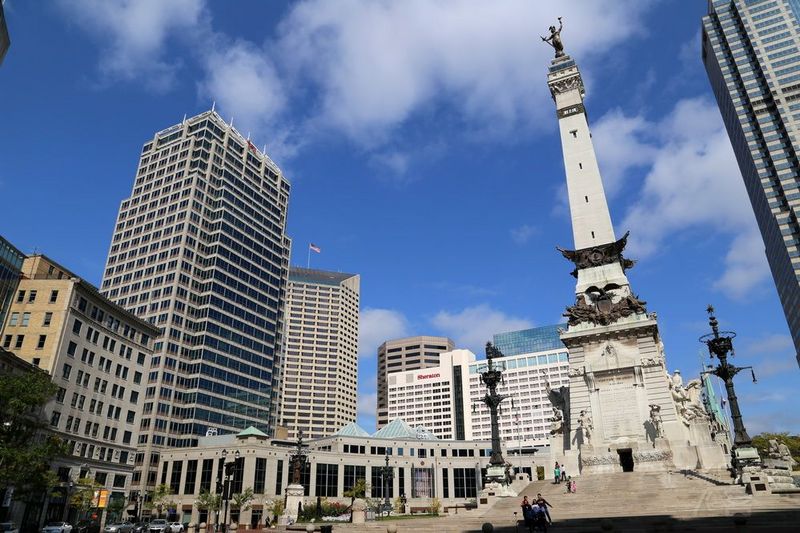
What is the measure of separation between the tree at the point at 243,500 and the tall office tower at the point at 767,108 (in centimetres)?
Result: 10477

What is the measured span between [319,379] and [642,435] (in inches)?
6108

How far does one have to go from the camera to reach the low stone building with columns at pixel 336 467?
74.2 metres

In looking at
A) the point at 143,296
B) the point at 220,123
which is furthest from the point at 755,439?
the point at 220,123

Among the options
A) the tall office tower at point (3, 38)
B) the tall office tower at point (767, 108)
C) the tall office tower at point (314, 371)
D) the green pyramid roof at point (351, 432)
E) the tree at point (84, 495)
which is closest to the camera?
the tall office tower at point (3, 38)

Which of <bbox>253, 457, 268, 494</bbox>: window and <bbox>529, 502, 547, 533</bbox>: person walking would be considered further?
<bbox>253, 457, 268, 494</bbox>: window

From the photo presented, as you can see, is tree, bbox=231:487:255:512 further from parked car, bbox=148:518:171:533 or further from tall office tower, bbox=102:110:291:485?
tall office tower, bbox=102:110:291:485

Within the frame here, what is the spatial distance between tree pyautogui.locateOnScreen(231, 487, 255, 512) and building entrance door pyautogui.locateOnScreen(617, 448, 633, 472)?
47380 millimetres

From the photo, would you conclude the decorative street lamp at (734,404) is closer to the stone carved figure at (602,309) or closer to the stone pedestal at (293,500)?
the stone carved figure at (602,309)

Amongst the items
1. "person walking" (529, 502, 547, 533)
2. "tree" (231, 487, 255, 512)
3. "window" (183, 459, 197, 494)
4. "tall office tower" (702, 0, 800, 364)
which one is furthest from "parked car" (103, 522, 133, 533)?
"tall office tower" (702, 0, 800, 364)

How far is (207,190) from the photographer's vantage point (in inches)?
4466

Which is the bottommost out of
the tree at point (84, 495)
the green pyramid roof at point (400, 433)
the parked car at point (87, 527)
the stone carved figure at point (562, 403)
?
the parked car at point (87, 527)

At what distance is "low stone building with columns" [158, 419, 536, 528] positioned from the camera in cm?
7425

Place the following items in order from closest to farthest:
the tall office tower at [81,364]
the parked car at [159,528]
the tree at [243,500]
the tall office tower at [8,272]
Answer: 1. the parked car at [159,528]
2. the tall office tower at [8,272]
3. the tall office tower at [81,364]
4. the tree at [243,500]

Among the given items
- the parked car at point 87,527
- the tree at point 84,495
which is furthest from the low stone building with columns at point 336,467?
the parked car at point 87,527
